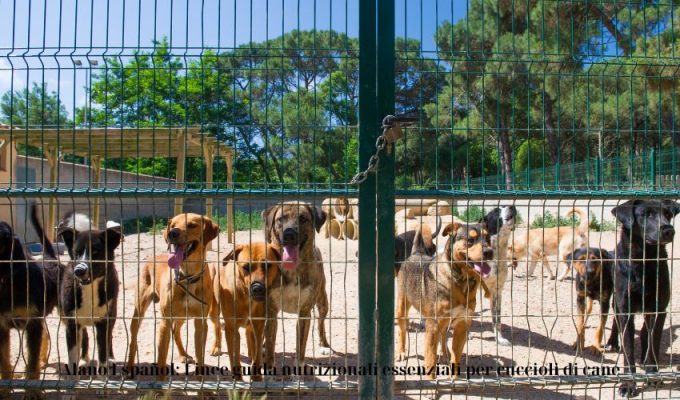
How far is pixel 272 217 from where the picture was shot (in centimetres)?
496

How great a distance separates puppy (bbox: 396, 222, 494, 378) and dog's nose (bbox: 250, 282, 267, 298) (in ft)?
3.87

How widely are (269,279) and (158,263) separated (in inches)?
49.1

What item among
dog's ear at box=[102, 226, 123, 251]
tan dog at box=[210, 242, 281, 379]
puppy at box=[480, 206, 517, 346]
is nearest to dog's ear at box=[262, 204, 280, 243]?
tan dog at box=[210, 242, 281, 379]

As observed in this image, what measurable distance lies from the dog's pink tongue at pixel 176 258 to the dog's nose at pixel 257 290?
703 millimetres

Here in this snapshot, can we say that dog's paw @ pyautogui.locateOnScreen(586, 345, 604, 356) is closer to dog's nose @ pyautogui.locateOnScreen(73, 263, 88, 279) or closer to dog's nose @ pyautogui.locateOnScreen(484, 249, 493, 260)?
dog's nose @ pyautogui.locateOnScreen(484, 249, 493, 260)

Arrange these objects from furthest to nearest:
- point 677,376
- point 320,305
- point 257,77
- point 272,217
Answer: point 320,305, point 272,217, point 257,77, point 677,376

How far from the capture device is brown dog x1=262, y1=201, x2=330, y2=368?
4.60 m

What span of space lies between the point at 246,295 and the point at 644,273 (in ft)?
11.3

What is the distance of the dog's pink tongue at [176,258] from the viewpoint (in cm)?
443

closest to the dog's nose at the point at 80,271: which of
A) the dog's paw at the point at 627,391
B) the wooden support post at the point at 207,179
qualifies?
the wooden support post at the point at 207,179

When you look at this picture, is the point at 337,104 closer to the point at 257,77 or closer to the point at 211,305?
the point at 257,77

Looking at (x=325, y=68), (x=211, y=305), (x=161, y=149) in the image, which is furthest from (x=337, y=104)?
(x=161, y=149)

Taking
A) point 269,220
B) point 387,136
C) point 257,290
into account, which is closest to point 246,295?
point 257,290

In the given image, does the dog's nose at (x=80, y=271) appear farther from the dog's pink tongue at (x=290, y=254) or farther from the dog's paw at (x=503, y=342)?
the dog's paw at (x=503, y=342)
